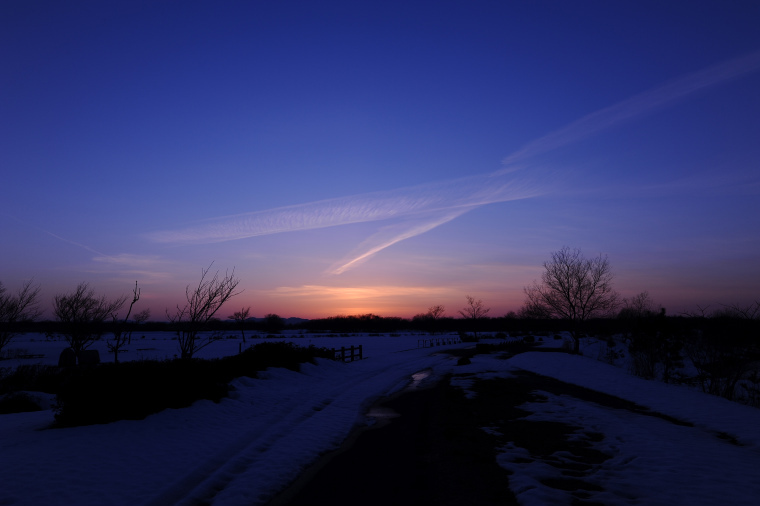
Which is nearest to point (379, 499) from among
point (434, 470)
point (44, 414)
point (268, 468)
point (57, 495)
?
point (434, 470)

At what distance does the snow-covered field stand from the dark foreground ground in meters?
0.33

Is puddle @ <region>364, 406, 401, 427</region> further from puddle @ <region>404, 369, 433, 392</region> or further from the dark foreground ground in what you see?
puddle @ <region>404, 369, 433, 392</region>

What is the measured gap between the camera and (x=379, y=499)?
5.96 m

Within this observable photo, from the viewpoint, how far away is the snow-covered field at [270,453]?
6.25 metres

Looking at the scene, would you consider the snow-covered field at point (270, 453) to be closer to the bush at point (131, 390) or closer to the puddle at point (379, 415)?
the puddle at point (379, 415)

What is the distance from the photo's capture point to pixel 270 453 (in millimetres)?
8359

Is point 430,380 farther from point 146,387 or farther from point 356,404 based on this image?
point 146,387

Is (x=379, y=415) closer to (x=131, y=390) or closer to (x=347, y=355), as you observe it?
(x=131, y=390)

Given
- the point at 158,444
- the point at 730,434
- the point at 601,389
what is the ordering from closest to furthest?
the point at 158,444 < the point at 730,434 < the point at 601,389

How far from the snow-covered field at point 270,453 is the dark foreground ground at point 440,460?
0.33 meters

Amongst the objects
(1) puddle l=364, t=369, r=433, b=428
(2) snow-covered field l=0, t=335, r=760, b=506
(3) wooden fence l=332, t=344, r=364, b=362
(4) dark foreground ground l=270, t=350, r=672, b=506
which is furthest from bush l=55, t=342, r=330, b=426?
(3) wooden fence l=332, t=344, r=364, b=362

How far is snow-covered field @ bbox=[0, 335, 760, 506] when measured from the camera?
20.5ft

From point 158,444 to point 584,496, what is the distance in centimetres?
802

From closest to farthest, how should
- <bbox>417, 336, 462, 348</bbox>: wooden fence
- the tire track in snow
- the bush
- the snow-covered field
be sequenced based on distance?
the snow-covered field
the tire track in snow
the bush
<bbox>417, 336, 462, 348</bbox>: wooden fence
